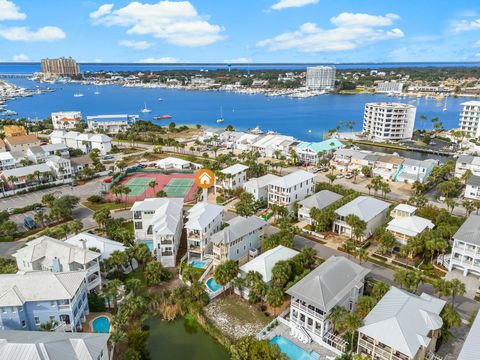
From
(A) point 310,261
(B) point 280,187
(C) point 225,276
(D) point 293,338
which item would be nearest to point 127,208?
(B) point 280,187

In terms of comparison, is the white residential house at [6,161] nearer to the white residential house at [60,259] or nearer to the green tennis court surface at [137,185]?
the green tennis court surface at [137,185]

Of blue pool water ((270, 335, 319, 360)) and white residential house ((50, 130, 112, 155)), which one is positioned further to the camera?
white residential house ((50, 130, 112, 155))

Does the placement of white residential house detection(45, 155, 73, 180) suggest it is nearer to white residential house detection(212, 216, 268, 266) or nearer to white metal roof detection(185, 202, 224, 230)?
white metal roof detection(185, 202, 224, 230)

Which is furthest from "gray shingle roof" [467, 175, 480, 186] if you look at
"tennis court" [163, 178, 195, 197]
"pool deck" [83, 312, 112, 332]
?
"pool deck" [83, 312, 112, 332]

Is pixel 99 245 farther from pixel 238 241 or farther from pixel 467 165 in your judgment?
pixel 467 165

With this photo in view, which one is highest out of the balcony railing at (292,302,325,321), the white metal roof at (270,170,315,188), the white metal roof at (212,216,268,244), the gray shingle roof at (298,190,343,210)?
the white metal roof at (270,170,315,188)

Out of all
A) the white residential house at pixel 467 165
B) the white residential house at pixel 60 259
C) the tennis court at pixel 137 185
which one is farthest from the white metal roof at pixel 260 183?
the white residential house at pixel 467 165
